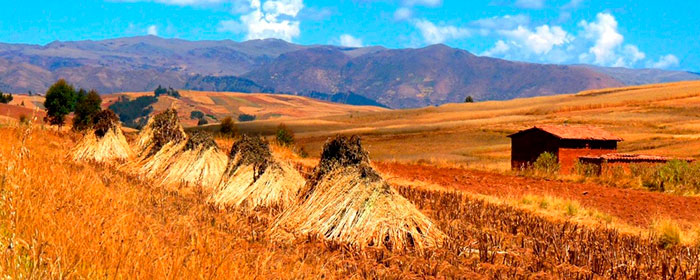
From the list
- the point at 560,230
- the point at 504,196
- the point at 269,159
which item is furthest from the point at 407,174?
the point at 560,230

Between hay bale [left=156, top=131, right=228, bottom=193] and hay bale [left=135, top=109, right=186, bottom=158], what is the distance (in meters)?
1.63

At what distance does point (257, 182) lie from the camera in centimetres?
1356

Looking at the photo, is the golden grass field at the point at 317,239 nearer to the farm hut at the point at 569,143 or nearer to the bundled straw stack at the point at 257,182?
the bundled straw stack at the point at 257,182

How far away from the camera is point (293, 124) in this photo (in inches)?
5846

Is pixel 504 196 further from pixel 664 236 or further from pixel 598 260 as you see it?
pixel 598 260

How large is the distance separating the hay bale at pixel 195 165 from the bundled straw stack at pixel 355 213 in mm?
5421

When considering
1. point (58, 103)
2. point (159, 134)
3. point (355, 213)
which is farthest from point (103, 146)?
point (58, 103)

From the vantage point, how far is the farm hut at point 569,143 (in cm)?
3666

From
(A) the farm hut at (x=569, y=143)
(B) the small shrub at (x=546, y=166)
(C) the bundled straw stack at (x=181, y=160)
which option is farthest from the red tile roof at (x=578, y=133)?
(C) the bundled straw stack at (x=181, y=160)

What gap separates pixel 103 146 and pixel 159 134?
184cm

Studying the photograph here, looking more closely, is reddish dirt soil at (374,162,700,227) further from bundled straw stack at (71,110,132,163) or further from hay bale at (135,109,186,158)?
bundled straw stack at (71,110,132,163)

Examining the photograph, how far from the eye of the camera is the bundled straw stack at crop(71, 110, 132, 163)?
21.0 meters

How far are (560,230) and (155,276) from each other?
8.51 m

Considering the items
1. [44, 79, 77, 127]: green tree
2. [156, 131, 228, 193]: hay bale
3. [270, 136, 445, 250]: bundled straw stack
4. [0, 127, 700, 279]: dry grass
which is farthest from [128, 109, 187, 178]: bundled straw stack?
[44, 79, 77, 127]: green tree
